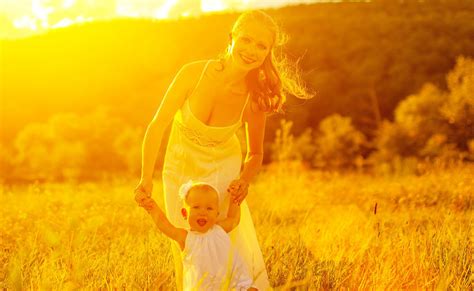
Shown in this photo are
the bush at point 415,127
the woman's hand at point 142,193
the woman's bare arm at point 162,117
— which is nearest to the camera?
the woman's hand at point 142,193

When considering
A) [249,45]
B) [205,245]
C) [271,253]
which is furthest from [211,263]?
[271,253]

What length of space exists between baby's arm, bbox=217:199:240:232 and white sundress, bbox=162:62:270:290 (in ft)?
0.10

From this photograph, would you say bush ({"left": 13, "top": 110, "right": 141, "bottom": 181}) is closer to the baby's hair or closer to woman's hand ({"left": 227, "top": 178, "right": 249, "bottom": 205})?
woman's hand ({"left": 227, "top": 178, "right": 249, "bottom": 205})

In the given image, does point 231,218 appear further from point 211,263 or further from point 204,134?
point 204,134

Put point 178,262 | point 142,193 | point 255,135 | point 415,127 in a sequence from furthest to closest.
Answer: point 415,127
point 255,135
point 178,262
point 142,193

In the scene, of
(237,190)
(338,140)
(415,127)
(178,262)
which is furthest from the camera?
(338,140)

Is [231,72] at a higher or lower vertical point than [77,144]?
lower

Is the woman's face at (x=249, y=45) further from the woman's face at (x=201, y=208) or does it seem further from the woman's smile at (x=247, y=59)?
the woman's face at (x=201, y=208)

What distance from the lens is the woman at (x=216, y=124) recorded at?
3.52 m

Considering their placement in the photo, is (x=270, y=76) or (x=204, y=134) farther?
(x=270, y=76)

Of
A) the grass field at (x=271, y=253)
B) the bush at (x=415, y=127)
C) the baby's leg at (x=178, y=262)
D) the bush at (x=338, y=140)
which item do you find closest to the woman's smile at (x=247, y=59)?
the baby's leg at (x=178, y=262)

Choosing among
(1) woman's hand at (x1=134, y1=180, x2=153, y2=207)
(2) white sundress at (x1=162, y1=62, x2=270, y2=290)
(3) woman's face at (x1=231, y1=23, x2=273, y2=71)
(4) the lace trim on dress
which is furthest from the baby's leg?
(3) woman's face at (x1=231, y1=23, x2=273, y2=71)

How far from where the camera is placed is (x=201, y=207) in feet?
10.4

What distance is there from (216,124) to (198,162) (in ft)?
0.81
